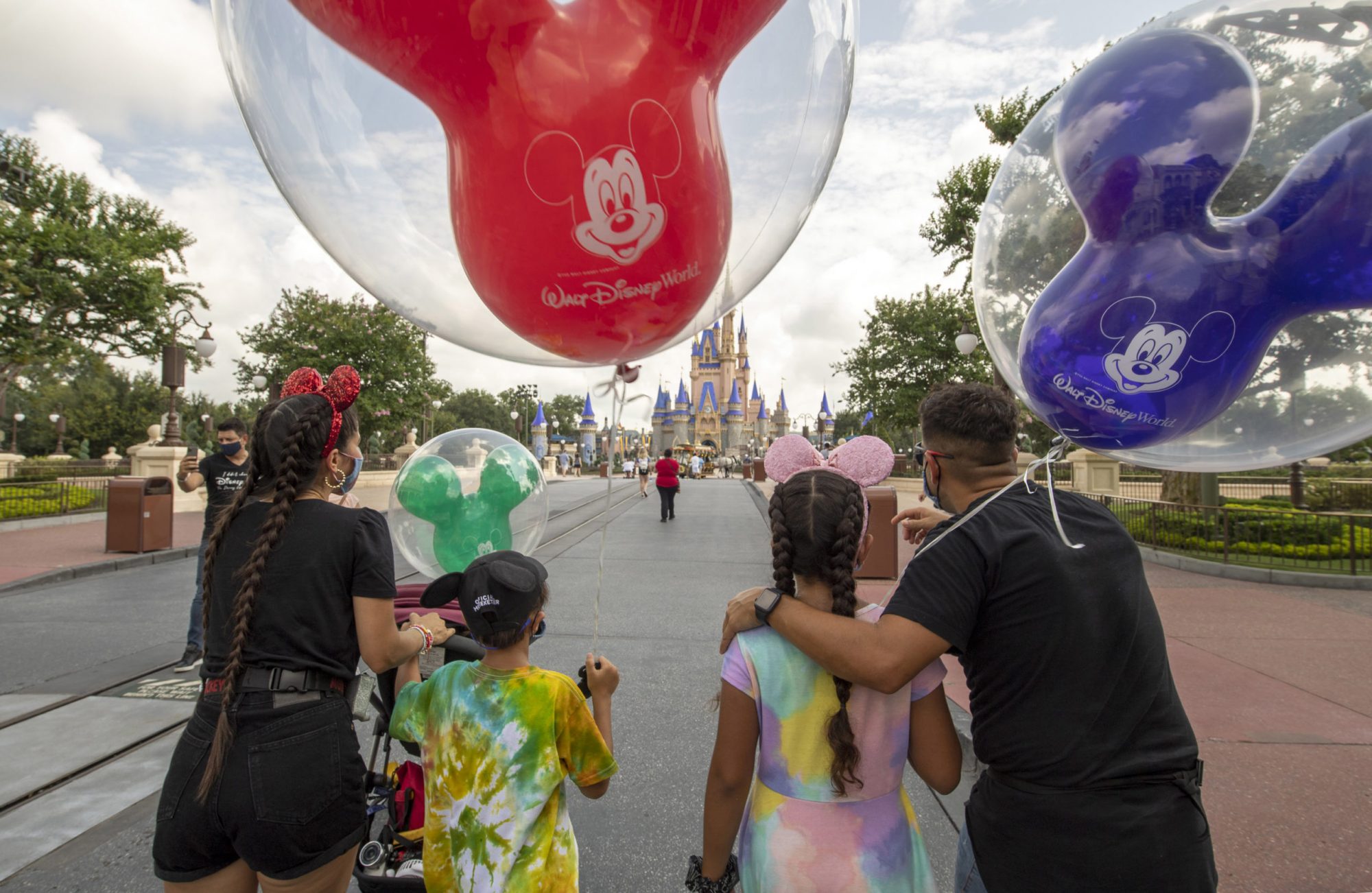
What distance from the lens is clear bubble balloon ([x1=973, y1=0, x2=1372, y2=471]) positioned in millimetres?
1713

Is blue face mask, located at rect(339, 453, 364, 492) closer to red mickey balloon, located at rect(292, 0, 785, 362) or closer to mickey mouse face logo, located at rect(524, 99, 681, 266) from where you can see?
red mickey balloon, located at rect(292, 0, 785, 362)

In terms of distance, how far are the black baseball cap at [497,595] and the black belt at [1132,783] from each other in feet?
3.66

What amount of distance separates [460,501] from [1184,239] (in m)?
2.37

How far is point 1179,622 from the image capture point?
7.25 meters

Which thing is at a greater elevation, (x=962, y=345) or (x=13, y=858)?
(x=962, y=345)

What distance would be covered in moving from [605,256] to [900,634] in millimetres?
958

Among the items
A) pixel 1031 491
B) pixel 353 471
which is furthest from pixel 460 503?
pixel 1031 491

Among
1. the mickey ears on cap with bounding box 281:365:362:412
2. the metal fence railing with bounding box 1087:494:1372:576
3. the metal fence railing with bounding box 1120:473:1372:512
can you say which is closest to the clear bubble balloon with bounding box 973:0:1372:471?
the mickey ears on cap with bounding box 281:365:362:412

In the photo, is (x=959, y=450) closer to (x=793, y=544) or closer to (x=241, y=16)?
(x=793, y=544)

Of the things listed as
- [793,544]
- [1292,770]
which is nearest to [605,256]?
[793,544]

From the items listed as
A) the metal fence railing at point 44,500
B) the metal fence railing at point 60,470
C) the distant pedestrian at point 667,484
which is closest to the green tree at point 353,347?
the metal fence railing at point 60,470

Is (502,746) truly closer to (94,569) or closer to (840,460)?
(840,460)

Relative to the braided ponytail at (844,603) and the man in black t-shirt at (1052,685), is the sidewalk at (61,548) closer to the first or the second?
the braided ponytail at (844,603)

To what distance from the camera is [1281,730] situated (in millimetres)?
4332
